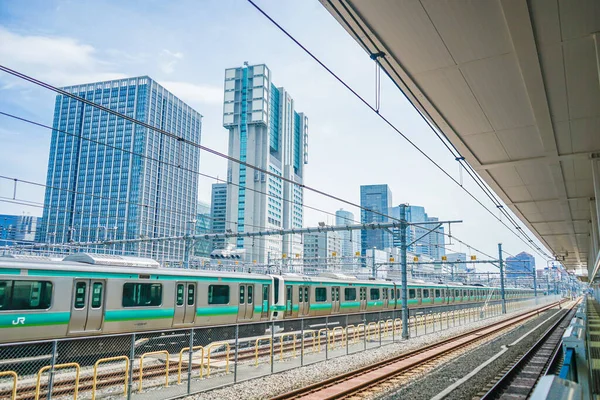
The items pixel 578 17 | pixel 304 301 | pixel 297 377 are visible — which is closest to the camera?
pixel 578 17

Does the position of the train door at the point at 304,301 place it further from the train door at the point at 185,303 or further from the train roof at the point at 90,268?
the train door at the point at 185,303

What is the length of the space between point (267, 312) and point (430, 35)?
1572cm

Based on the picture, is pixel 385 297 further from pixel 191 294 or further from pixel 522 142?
pixel 522 142

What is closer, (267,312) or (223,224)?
(267,312)

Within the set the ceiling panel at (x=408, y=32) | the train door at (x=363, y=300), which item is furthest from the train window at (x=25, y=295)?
the train door at (x=363, y=300)

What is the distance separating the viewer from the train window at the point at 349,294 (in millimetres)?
26913

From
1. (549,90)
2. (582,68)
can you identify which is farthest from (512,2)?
(549,90)

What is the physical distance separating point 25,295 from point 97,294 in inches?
80.0

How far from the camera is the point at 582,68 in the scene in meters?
7.52

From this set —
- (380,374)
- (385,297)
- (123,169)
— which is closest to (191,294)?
(380,374)

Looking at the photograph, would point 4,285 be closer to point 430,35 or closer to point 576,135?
point 430,35

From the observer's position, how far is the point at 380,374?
12547 mm

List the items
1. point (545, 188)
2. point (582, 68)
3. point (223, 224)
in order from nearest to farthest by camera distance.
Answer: point (582, 68) → point (545, 188) → point (223, 224)

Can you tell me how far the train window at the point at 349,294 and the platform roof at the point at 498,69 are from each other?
15519mm
